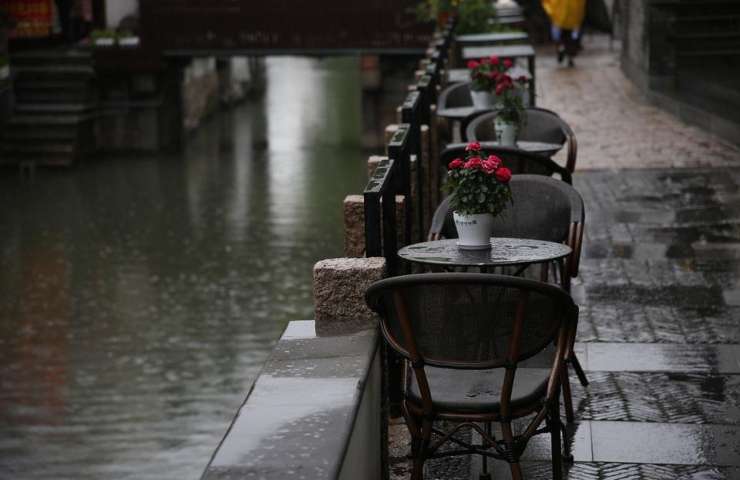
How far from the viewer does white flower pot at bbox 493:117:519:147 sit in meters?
8.34

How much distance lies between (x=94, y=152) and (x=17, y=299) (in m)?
14.2

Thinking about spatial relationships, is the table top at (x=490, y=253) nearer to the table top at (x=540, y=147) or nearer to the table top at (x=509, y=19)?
the table top at (x=540, y=147)

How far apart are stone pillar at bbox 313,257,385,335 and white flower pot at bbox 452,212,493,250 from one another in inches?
25.6

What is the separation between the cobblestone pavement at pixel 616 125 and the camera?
13.0 meters

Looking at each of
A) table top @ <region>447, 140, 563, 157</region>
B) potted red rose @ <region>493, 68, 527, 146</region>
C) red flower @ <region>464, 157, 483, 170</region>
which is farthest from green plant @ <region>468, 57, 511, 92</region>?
red flower @ <region>464, 157, 483, 170</region>

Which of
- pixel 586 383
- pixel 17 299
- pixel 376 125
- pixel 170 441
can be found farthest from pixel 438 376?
pixel 376 125

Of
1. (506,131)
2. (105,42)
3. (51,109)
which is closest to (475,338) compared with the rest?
(506,131)

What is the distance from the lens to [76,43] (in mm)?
32875

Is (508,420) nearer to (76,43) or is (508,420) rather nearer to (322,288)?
(322,288)

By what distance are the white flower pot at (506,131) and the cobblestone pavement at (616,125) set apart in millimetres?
4387

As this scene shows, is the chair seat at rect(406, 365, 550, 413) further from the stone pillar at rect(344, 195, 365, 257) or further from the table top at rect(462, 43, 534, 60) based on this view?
the table top at rect(462, 43, 534, 60)

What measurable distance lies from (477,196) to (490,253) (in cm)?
22

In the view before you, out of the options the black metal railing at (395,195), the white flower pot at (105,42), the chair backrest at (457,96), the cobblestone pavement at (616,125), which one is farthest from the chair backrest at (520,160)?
the white flower pot at (105,42)

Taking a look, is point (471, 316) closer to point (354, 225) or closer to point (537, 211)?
point (354, 225)
